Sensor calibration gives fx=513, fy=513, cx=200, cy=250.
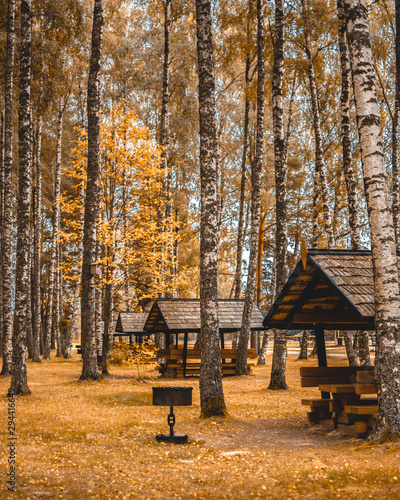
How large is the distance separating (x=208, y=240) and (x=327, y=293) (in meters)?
2.41

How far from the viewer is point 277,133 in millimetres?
13883

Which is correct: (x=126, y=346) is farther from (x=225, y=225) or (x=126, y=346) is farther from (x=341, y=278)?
(x=225, y=225)

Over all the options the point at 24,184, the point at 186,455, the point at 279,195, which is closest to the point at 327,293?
the point at 186,455

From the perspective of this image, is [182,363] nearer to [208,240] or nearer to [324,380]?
[208,240]

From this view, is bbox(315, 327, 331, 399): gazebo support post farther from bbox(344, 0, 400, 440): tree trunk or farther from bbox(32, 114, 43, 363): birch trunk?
bbox(32, 114, 43, 363): birch trunk

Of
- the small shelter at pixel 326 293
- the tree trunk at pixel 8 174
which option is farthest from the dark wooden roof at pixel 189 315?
the small shelter at pixel 326 293

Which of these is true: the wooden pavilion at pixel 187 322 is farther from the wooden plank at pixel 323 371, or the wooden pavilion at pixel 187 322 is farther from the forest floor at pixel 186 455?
the wooden plank at pixel 323 371

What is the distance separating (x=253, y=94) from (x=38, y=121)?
39.1 ft

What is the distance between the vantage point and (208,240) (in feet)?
32.1

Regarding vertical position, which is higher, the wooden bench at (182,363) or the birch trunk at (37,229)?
the birch trunk at (37,229)

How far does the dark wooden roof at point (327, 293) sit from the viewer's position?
7535 millimetres

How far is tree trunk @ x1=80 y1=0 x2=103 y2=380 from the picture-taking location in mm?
14992

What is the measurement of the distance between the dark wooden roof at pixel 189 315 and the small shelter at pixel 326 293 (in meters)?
7.59

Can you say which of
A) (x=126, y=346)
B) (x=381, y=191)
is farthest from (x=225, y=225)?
(x=381, y=191)
